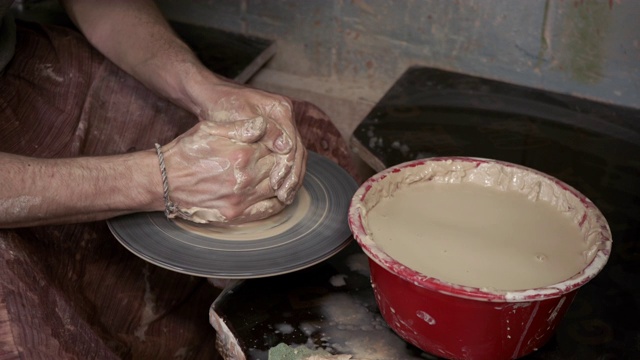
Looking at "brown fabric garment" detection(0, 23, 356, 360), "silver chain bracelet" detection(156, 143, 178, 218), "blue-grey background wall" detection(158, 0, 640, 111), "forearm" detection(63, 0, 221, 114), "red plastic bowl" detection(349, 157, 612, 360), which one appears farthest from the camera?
"blue-grey background wall" detection(158, 0, 640, 111)

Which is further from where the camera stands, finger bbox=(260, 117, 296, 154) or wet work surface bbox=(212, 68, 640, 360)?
finger bbox=(260, 117, 296, 154)

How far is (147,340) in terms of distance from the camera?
6.68 feet

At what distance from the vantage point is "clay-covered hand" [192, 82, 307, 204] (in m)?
1.77

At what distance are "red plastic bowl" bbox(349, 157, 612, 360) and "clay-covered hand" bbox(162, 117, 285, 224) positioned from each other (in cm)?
27

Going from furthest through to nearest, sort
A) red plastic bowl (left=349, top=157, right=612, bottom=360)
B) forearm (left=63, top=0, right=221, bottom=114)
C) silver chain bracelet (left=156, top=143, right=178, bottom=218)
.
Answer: forearm (left=63, top=0, right=221, bottom=114), silver chain bracelet (left=156, top=143, right=178, bottom=218), red plastic bowl (left=349, top=157, right=612, bottom=360)

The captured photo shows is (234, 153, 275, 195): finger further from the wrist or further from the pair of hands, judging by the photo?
the wrist

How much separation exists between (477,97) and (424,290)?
1.46 meters

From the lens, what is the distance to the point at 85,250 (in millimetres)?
1928

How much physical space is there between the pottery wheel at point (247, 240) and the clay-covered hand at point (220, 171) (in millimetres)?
43

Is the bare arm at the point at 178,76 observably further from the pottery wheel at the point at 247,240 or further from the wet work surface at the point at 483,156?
the wet work surface at the point at 483,156

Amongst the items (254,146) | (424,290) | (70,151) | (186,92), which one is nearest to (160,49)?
(186,92)

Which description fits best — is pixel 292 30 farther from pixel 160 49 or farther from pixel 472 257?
pixel 472 257

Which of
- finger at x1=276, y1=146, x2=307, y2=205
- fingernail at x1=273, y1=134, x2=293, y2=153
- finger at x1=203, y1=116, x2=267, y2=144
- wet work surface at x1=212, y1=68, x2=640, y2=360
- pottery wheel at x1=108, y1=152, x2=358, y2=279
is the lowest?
wet work surface at x1=212, y1=68, x2=640, y2=360

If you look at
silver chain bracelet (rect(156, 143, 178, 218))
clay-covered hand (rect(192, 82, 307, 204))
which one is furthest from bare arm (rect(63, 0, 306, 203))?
silver chain bracelet (rect(156, 143, 178, 218))
